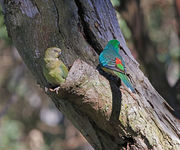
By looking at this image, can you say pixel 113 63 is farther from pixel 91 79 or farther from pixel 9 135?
pixel 9 135

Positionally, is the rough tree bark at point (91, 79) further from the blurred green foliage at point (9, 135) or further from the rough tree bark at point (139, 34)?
the blurred green foliage at point (9, 135)

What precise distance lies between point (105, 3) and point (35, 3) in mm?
659

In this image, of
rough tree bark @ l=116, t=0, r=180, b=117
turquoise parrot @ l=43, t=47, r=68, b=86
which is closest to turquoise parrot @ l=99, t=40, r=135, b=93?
turquoise parrot @ l=43, t=47, r=68, b=86

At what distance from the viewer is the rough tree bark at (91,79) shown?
2613mm

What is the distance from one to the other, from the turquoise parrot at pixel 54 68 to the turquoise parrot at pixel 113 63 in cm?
34

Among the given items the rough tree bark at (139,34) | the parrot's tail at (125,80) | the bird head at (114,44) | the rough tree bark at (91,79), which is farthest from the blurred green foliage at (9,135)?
the parrot's tail at (125,80)

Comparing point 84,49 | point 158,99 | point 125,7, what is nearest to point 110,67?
point 84,49

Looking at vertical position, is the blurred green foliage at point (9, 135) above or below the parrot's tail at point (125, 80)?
below

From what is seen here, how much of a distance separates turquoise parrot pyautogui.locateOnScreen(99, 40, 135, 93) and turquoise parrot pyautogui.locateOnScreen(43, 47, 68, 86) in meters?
0.34

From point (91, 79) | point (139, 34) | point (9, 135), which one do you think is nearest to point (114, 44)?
point (91, 79)

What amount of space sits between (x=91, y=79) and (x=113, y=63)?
1.28ft

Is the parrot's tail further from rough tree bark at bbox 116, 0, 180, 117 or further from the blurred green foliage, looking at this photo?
the blurred green foliage

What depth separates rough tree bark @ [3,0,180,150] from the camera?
2613 millimetres

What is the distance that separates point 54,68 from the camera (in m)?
2.71
